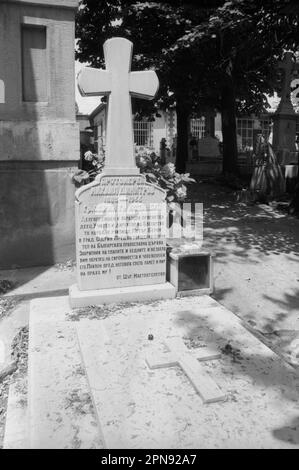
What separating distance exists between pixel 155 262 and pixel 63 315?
1.14m

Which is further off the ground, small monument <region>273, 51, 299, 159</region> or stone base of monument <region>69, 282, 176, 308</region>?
small monument <region>273, 51, 299, 159</region>

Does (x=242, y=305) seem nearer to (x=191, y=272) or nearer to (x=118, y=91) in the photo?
(x=191, y=272)

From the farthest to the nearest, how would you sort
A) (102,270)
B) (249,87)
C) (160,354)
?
1. (249,87)
2. (102,270)
3. (160,354)

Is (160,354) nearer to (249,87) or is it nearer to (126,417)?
(126,417)

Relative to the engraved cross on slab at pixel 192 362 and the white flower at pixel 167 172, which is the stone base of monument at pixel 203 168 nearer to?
the white flower at pixel 167 172

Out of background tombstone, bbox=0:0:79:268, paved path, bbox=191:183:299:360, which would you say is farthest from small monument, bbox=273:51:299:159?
background tombstone, bbox=0:0:79:268

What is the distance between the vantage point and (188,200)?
13.1 metres

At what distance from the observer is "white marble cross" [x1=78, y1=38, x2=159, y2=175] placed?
467 centimetres

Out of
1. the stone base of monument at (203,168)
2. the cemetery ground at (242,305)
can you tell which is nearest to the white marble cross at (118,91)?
the cemetery ground at (242,305)

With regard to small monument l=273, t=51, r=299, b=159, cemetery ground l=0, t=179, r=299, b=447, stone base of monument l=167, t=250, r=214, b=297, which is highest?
small monument l=273, t=51, r=299, b=159

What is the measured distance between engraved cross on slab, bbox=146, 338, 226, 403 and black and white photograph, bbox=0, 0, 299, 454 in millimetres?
13

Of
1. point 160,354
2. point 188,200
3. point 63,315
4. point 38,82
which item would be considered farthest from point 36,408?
point 188,200

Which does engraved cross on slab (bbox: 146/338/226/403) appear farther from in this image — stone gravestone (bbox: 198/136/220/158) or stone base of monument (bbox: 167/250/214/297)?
stone gravestone (bbox: 198/136/220/158)

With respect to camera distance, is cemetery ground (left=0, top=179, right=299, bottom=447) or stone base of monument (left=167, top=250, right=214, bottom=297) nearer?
cemetery ground (left=0, top=179, right=299, bottom=447)
